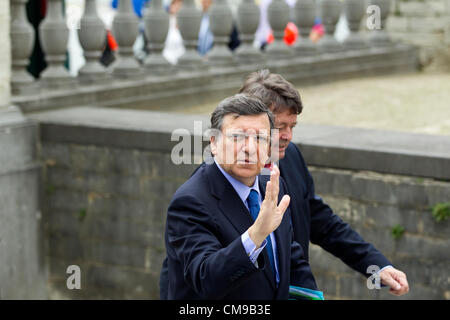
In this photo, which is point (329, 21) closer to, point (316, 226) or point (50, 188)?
point (50, 188)

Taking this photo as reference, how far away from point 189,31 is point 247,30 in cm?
100

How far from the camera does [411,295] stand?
254 inches

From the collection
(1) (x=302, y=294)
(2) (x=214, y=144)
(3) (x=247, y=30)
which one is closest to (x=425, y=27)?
(3) (x=247, y=30)

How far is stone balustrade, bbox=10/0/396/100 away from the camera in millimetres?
8195

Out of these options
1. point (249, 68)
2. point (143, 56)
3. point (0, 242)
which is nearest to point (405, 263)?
point (0, 242)

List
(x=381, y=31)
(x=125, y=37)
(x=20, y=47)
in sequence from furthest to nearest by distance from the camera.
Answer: (x=381, y=31)
(x=125, y=37)
(x=20, y=47)

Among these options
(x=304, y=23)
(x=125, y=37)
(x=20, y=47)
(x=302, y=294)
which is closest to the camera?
(x=302, y=294)

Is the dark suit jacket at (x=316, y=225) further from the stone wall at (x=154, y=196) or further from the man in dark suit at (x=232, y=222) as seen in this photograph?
the stone wall at (x=154, y=196)

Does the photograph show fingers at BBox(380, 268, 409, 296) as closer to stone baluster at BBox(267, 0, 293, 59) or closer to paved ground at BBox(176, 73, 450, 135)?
paved ground at BBox(176, 73, 450, 135)

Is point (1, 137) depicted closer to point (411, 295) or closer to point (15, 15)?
point (15, 15)

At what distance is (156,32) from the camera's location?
9.31m

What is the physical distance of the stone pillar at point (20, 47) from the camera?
26.3ft

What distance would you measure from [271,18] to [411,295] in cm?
499
